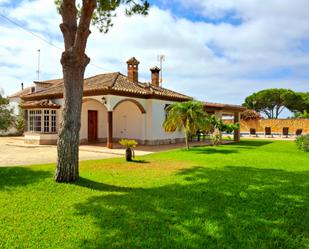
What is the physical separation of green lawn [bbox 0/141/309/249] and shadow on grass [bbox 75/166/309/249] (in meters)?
0.02

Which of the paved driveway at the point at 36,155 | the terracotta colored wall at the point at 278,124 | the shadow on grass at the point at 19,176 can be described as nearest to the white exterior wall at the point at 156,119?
the paved driveway at the point at 36,155

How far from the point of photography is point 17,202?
6.81m

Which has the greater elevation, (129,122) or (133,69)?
(133,69)

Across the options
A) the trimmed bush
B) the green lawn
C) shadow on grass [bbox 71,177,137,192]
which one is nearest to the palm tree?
the trimmed bush

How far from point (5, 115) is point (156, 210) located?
21.3 ft

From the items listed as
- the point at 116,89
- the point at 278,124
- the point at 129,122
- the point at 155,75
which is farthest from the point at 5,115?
the point at 278,124

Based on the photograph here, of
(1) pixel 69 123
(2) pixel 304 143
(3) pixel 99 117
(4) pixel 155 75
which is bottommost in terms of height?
(2) pixel 304 143

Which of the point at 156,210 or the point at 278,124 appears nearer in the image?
the point at 156,210

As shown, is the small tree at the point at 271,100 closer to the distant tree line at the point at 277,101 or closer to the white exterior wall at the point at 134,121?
the distant tree line at the point at 277,101

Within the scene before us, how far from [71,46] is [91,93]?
40.4 ft

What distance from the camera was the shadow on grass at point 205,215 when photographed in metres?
4.71

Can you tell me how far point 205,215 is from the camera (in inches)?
231

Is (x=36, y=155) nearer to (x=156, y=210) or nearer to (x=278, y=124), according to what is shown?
(x=156, y=210)

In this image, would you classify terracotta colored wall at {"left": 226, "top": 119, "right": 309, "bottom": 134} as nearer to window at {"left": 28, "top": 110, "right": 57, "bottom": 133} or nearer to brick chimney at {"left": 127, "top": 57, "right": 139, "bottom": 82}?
brick chimney at {"left": 127, "top": 57, "right": 139, "bottom": 82}
